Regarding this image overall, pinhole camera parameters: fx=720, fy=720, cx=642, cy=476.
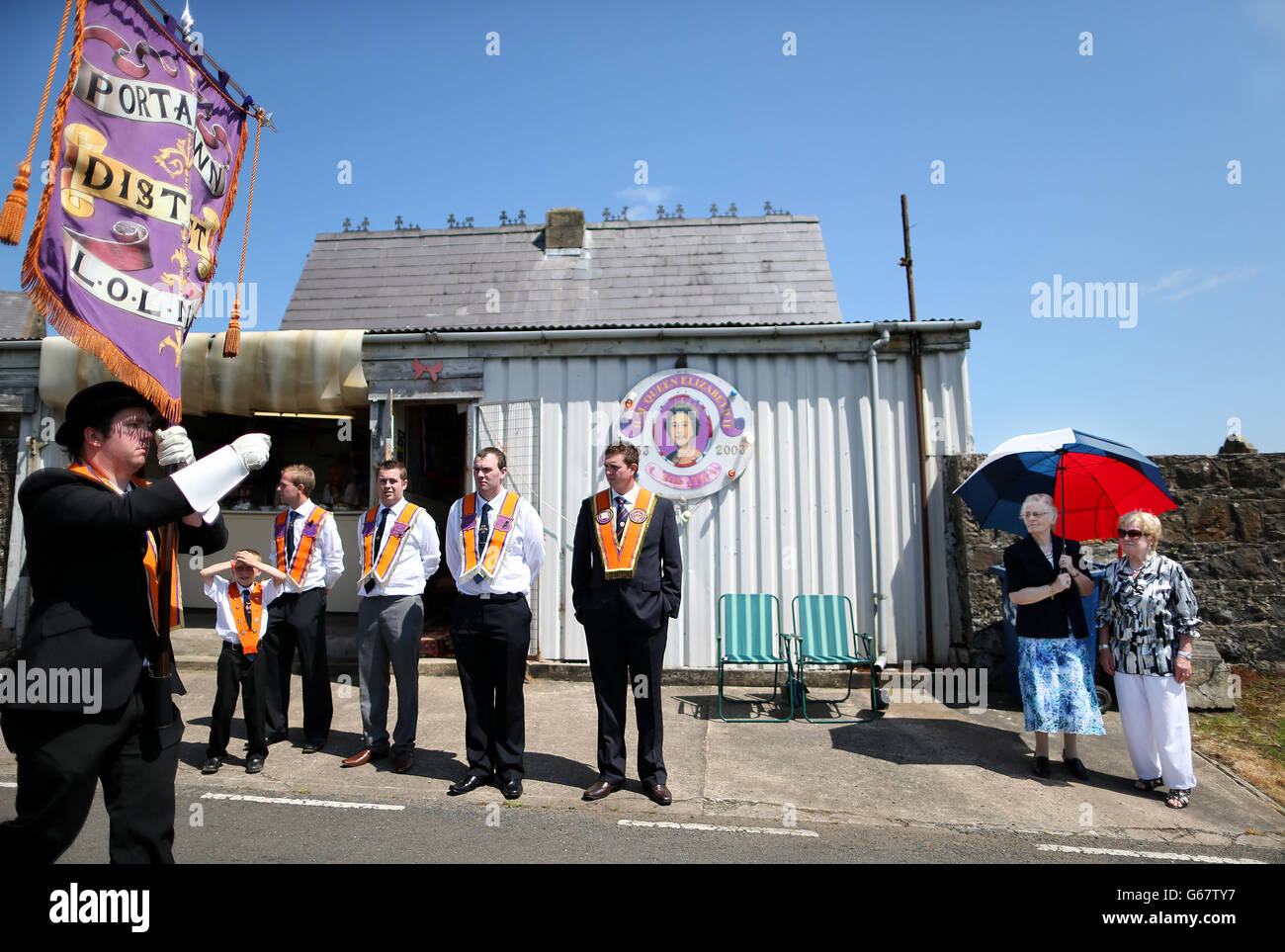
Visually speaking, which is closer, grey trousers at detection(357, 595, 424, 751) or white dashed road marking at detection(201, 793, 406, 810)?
white dashed road marking at detection(201, 793, 406, 810)

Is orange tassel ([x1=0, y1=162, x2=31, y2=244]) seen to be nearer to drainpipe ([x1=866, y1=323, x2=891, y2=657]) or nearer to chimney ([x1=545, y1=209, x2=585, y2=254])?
drainpipe ([x1=866, y1=323, x2=891, y2=657])

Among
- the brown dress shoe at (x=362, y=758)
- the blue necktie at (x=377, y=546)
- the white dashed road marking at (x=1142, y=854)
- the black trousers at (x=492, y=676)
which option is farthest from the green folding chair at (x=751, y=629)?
the blue necktie at (x=377, y=546)

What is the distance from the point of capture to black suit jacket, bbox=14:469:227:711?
Answer: 91.3 inches

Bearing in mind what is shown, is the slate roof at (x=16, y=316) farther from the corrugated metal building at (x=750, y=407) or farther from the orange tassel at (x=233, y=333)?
the orange tassel at (x=233, y=333)

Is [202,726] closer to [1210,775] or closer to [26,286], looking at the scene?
[26,286]

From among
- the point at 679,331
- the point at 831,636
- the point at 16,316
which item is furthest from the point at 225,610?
the point at 16,316

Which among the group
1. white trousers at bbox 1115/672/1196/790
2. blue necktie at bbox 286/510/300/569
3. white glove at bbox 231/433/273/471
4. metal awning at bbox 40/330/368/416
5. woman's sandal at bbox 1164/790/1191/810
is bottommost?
woman's sandal at bbox 1164/790/1191/810

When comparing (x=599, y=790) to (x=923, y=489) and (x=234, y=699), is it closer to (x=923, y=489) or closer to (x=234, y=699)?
(x=234, y=699)

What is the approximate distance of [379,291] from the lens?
14008mm

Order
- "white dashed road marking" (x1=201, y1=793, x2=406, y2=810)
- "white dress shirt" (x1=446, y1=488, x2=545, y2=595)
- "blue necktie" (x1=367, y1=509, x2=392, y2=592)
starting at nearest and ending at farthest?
1. "white dashed road marking" (x1=201, y1=793, x2=406, y2=810)
2. "white dress shirt" (x1=446, y1=488, x2=545, y2=595)
3. "blue necktie" (x1=367, y1=509, x2=392, y2=592)

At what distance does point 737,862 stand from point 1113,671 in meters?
3.00

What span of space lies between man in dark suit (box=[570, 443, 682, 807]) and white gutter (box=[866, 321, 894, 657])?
3407mm

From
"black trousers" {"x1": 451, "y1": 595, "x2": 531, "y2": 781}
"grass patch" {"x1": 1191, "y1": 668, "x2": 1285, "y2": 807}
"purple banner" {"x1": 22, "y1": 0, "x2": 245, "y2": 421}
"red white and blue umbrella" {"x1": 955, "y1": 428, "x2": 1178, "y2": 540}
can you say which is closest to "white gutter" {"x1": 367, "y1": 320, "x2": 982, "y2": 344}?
"red white and blue umbrella" {"x1": 955, "y1": 428, "x2": 1178, "y2": 540}
